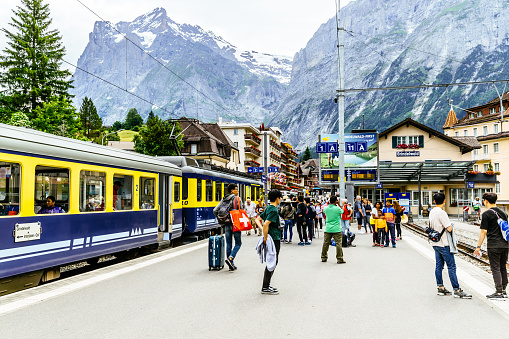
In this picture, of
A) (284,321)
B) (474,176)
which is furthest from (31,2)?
(284,321)

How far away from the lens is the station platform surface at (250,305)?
6078 mm

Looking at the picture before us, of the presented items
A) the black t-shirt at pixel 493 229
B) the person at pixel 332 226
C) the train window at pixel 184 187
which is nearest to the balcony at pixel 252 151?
the train window at pixel 184 187

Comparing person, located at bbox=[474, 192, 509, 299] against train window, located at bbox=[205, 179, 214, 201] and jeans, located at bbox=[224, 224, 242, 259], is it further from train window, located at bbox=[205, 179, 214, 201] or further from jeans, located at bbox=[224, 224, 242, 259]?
train window, located at bbox=[205, 179, 214, 201]

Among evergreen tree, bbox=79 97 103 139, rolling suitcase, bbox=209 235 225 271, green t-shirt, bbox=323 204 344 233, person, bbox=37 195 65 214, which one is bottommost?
rolling suitcase, bbox=209 235 225 271

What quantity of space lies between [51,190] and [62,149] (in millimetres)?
847

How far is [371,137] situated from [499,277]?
19.1 meters

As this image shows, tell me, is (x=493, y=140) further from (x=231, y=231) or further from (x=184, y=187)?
(x=231, y=231)

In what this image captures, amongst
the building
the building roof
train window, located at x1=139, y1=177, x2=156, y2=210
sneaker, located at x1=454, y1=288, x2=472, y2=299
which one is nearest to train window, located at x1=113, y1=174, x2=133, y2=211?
train window, located at x1=139, y1=177, x2=156, y2=210

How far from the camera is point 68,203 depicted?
33.1ft

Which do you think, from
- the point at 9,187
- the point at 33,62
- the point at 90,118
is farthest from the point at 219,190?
the point at 90,118

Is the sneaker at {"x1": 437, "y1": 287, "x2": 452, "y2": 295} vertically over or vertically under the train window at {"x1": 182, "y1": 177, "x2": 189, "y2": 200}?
under

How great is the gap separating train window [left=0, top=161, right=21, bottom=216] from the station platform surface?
4.55ft

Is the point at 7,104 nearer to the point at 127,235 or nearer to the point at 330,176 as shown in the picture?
the point at 330,176

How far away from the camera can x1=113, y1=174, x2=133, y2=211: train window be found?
1213cm
